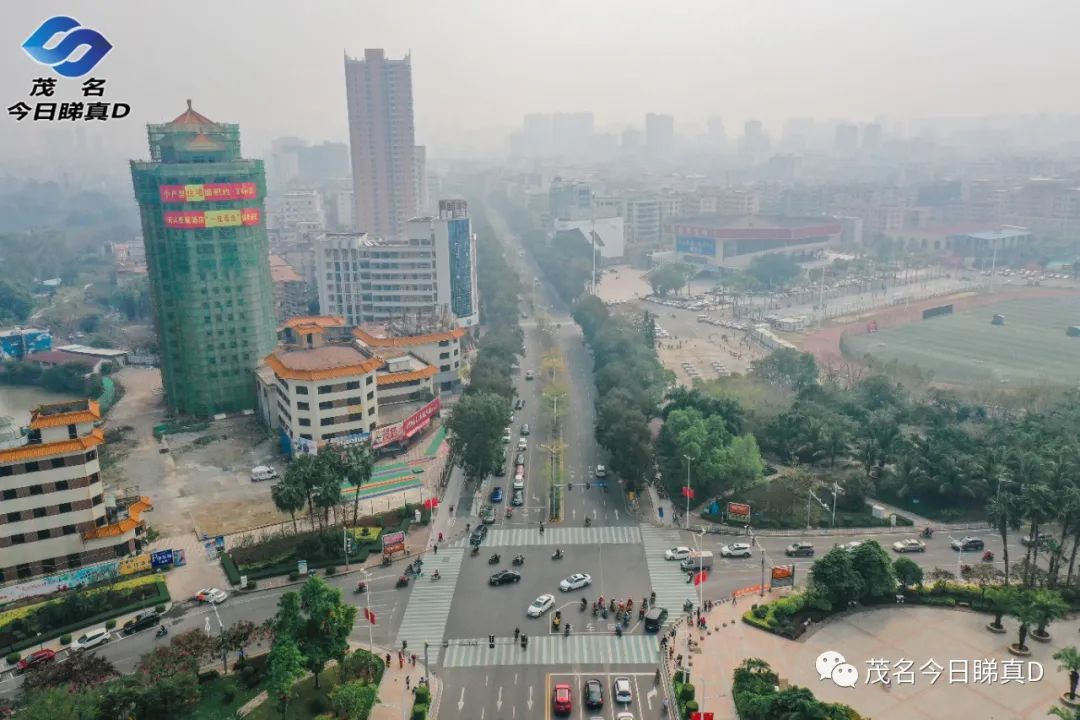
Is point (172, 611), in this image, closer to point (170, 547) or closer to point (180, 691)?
point (170, 547)

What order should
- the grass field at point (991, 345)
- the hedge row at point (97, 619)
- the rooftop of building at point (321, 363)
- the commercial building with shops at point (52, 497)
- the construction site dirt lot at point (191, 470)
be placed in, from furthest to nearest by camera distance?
the grass field at point (991, 345)
the rooftop of building at point (321, 363)
the construction site dirt lot at point (191, 470)
the commercial building with shops at point (52, 497)
the hedge row at point (97, 619)

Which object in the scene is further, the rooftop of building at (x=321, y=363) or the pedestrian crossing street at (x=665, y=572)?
the rooftop of building at (x=321, y=363)

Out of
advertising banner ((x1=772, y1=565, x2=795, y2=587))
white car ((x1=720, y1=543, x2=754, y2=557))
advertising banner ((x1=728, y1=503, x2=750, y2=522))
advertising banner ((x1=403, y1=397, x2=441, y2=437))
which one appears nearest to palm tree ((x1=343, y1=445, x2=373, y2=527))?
advertising banner ((x1=403, y1=397, x2=441, y2=437))

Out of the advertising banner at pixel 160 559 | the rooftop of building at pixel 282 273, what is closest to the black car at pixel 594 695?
the advertising banner at pixel 160 559

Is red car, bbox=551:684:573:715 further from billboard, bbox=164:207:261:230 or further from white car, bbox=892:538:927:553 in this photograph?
billboard, bbox=164:207:261:230

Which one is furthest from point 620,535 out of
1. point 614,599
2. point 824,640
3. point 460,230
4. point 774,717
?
point 460,230

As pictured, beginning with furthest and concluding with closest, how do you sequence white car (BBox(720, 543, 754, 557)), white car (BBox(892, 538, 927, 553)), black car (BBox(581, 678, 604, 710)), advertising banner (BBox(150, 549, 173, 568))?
white car (BBox(892, 538, 927, 553))
white car (BBox(720, 543, 754, 557))
advertising banner (BBox(150, 549, 173, 568))
black car (BBox(581, 678, 604, 710))

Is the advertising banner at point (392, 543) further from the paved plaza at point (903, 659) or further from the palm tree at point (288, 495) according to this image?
the paved plaza at point (903, 659)
